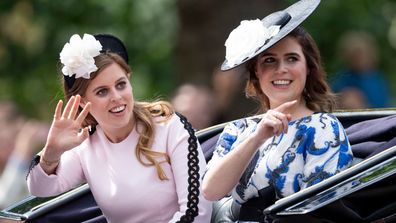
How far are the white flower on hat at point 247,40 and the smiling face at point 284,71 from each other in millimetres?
61

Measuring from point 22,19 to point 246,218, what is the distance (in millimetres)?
9341

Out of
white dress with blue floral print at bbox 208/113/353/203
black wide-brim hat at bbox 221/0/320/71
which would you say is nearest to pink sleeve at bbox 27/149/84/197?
white dress with blue floral print at bbox 208/113/353/203

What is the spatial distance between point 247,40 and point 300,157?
1.76 feet

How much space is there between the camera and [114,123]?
5.07 m

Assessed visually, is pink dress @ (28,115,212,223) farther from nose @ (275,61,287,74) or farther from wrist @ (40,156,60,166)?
nose @ (275,61,287,74)

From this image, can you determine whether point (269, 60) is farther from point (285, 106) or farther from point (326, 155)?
point (326, 155)

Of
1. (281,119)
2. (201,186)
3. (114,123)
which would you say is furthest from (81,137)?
(281,119)

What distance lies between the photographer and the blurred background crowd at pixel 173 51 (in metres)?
9.08

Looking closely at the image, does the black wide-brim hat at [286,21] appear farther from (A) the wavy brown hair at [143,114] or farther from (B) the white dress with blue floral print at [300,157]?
(A) the wavy brown hair at [143,114]

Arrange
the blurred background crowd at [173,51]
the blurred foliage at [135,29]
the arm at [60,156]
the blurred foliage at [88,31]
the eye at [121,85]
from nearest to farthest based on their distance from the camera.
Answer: the arm at [60,156]
the eye at [121,85]
the blurred background crowd at [173,51]
the blurred foliage at [135,29]
the blurred foliage at [88,31]

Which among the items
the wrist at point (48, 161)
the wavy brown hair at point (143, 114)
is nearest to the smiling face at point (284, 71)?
the wavy brown hair at point (143, 114)

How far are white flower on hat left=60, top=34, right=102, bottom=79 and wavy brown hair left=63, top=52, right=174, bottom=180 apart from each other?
35mm

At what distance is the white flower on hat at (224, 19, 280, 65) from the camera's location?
4812mm

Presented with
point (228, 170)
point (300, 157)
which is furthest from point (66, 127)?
point (300, 157)
